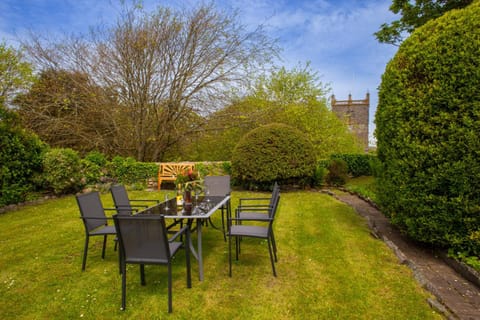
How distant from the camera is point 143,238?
2225 mm

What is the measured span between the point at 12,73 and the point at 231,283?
12229mm

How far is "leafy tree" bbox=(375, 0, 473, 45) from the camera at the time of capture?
7.52 metres

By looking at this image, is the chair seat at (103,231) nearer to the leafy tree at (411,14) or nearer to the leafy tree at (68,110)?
the leafy tree at (68,110)

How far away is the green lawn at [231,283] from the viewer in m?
2.26

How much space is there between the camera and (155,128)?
10.3 m

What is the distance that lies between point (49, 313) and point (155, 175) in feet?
22.9

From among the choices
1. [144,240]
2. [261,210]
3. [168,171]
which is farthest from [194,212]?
[168,171]

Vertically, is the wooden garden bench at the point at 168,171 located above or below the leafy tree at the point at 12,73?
below

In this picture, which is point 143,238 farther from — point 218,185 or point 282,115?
point 282,115

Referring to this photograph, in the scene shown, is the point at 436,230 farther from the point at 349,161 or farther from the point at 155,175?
the point at 349,161

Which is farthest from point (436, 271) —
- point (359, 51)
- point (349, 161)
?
point (349, 161)

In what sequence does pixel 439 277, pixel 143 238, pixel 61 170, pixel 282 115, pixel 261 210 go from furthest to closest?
pixel 282 115, pixel 61 170, pixel 261 210, pixel 439 277, pixel 143 238

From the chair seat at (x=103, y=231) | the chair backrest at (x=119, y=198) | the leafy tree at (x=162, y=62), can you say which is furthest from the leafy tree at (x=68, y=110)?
the chair seat at (x=103, y=231)

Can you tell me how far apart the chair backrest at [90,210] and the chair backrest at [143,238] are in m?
0.90
